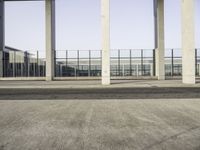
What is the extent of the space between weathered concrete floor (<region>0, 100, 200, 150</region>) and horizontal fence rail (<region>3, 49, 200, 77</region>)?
30643mm

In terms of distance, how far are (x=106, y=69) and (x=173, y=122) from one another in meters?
18.0

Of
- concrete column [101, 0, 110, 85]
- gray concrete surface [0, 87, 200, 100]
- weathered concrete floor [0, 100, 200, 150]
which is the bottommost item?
weathered concrete floor [0, 100, 200, 150]

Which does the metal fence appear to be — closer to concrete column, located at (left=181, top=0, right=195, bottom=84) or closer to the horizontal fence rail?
the horizontal fence rail

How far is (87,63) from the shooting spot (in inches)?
1631

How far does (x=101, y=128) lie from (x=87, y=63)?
34.8m

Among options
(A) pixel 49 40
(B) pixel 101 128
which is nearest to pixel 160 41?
(A) pixel 49 40

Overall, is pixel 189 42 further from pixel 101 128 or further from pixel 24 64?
pixel 24 64

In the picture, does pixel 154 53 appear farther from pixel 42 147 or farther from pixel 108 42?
pixel 42 147

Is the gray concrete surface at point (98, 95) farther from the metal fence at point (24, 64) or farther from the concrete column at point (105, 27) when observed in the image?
the metal fence at point (24, 64)

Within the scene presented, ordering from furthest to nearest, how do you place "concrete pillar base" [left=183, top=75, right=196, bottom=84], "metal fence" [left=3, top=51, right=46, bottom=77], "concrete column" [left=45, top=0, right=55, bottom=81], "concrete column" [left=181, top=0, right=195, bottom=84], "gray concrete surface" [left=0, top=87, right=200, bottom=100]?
"metal fence" [left=3, top=51, right=46, bottom=77]
"concrete column" [left=45, top=0, right=55, bottom=81]
"concrete column" [left=181, top=0, right=195, bottom=84]
"concrete pillar base" [left=183, top=75, right=196, bottom=84]
"gray concrete surface" [left=0, top=87, right=200, bottom=100]

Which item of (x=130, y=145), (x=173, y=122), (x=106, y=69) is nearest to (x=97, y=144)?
(x=130, y=145)

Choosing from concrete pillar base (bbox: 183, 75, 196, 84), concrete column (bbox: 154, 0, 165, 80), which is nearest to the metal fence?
concrete column (bbox: 154, 0, 165, 80)

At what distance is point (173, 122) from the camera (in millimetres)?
7496

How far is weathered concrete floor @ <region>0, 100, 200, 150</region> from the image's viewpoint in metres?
5.41
